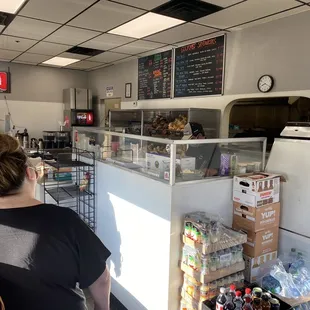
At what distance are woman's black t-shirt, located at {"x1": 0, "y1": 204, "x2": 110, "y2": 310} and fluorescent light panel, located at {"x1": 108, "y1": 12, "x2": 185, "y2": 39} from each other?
7.54 feet

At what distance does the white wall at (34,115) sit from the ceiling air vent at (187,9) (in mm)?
3778

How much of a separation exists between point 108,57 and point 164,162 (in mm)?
3120

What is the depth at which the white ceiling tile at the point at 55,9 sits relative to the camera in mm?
2539

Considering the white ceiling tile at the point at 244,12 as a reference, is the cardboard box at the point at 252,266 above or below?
below

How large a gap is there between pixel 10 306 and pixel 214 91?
3.04 meters

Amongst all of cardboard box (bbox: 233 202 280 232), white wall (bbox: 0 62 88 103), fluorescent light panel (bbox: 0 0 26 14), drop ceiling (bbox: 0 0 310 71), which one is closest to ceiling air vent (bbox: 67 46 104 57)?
drop ceiling (bbox: 0 0 310 71)

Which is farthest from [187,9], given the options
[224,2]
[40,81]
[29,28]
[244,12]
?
[40,81]

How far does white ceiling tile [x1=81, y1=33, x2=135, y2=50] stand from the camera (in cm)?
358

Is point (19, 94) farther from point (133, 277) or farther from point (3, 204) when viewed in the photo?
point (3, 204)

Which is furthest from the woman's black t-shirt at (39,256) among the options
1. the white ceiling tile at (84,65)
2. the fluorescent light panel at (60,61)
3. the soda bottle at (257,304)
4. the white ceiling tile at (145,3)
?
the white ceiling tile at (84,65)

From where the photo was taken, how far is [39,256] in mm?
1034

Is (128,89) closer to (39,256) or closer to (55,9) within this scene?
(55,9)

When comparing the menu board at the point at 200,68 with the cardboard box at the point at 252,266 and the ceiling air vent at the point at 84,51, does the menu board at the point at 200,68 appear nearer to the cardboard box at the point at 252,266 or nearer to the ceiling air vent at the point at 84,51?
the ceiling air vent at the point at 84,51

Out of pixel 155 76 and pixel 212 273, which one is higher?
pixel 155 76
